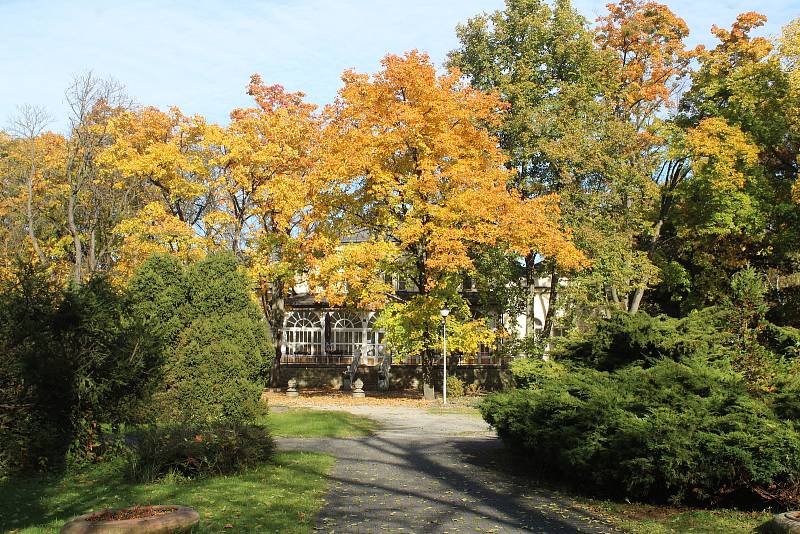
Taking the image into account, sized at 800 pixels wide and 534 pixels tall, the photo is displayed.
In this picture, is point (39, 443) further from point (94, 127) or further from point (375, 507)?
point (94, 127)

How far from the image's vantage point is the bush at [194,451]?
439 inches

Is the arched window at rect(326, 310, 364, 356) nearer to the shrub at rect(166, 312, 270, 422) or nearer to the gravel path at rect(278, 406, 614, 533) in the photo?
the gravel path at rect(278, 406, 614, 533)

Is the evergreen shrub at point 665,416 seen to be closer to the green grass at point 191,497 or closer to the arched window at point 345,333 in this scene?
the green grass at point 191,497

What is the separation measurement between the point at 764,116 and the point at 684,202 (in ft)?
16.3

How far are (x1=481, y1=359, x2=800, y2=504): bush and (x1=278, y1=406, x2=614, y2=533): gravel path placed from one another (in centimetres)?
76

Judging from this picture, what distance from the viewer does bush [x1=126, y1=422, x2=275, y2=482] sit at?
11.1 metres

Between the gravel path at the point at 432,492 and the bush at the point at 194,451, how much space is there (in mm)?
1486

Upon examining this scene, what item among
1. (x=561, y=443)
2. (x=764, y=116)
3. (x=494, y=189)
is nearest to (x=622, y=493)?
(x=561, y=443)

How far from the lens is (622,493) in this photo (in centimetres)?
1010

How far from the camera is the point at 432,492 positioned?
1067 centimetres

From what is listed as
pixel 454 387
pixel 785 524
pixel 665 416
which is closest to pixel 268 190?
pixel 454 387

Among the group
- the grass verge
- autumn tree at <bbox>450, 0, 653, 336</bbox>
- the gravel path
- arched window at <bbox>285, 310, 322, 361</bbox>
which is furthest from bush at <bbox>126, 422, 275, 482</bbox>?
arched window at <bbox>285, 310, 322, 361</bbox>

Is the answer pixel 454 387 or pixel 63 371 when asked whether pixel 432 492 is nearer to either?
pixel 63 371

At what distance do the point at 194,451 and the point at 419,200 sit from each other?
17.4m
